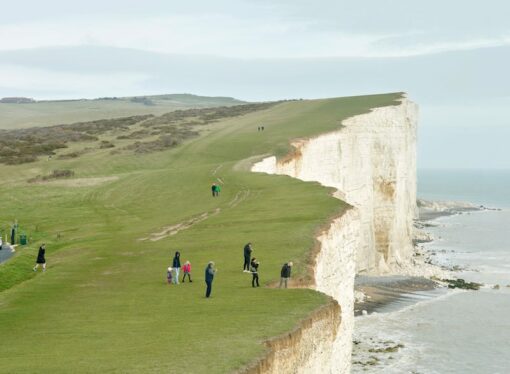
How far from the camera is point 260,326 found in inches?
760

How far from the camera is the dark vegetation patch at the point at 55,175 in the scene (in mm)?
65562

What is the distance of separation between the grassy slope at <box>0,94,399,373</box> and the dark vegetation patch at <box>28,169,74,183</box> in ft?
9.27

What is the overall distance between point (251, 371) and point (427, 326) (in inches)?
1685

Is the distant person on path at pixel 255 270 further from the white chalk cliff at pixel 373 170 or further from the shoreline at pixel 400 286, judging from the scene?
the shoreline at pixel 400 286

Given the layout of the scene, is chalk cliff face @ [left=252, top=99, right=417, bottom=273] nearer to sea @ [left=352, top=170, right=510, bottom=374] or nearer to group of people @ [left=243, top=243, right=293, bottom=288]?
sea @ [left=352, top=170, right=510, bottom=374]

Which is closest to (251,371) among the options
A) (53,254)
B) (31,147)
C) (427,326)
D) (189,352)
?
(189,352)

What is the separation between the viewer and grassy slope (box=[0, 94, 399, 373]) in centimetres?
1756

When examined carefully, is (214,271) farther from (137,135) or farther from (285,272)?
(137,135)

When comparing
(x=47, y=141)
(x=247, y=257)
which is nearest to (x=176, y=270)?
(x=247, y=257)

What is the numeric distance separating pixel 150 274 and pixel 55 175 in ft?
140

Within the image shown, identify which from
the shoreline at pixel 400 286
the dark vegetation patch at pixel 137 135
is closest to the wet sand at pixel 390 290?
the shoreline at pixel 400 286

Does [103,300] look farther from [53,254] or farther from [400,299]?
[400,299]

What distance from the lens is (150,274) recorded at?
2769 centimetres

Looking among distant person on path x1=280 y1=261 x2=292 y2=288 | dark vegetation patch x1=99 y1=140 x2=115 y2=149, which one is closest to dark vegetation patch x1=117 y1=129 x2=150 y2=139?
dark vegetation patch x1=99 y1=140 x2=115 y2=149
